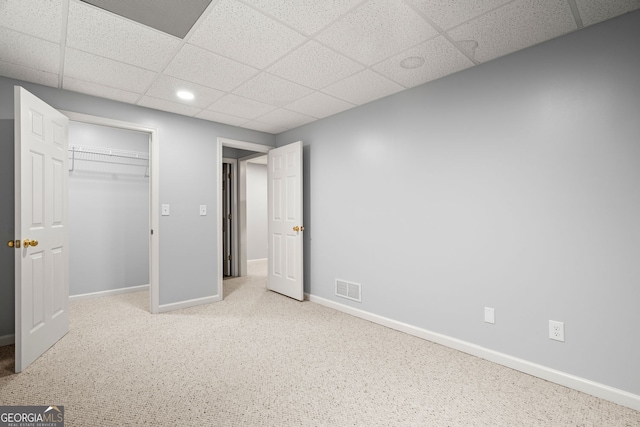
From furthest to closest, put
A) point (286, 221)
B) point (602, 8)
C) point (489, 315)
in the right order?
point (286, 221) → point (489, 315) → point (602, 8)

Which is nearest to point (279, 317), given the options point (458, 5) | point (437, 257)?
point (437, 257)

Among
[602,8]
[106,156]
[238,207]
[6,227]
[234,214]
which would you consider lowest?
[6,227]

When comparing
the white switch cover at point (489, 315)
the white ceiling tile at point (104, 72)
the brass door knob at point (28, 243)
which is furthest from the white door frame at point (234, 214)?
the white switch cover at point (489, 315)

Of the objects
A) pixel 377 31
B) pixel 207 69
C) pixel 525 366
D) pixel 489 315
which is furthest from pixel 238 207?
pixel 525 366

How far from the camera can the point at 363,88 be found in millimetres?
2873

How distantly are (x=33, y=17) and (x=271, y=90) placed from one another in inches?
65.9

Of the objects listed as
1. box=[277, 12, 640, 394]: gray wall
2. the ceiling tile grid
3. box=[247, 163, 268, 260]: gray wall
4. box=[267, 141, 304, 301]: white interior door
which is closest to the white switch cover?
box=[277, 12, 640, 394]: gray wall

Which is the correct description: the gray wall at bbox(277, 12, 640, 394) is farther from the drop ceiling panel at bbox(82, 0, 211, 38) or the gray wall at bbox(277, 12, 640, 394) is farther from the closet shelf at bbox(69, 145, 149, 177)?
the closet shelf at bbox(69, 145, 149, 177)

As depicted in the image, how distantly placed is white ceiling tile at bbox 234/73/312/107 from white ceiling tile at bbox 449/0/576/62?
142 centimetres

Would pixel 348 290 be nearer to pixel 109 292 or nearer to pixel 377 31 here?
pixel 377 31

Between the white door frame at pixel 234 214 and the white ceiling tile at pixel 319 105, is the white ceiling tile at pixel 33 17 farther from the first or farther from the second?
the white door frame at pixel 234 214

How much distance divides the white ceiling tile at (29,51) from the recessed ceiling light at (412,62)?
2.55m

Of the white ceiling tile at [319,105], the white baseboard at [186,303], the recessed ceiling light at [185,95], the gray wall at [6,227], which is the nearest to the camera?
the gray wall at [6,227]

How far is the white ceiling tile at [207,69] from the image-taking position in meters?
2.26
